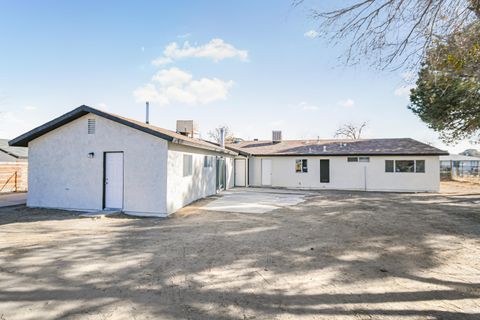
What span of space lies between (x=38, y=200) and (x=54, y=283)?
329 inches

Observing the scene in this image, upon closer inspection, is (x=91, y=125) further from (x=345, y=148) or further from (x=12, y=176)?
(x=345, y=148)

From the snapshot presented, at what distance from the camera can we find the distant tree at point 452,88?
5.09 metres

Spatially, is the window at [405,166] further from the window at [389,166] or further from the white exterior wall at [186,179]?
the white exterior wall at [186,179]

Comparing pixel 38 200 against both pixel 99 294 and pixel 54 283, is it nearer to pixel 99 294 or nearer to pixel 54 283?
pixel 54 283

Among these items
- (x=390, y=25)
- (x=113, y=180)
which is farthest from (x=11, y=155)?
(x=390, y=25)

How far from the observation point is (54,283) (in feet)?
12.5

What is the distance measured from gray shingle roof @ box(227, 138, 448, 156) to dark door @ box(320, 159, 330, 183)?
76 cm

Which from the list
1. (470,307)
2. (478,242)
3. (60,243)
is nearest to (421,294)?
(470,307)

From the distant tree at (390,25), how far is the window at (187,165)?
710 centimetres

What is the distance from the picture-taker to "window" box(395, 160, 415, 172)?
17578mm

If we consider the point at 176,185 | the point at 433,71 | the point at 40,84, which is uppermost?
the point at 40,84

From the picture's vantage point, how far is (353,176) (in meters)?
18.5

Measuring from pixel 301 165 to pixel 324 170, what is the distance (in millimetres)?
1695

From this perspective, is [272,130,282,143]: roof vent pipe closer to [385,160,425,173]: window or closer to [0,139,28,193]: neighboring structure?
[385,160,425,173]: window
